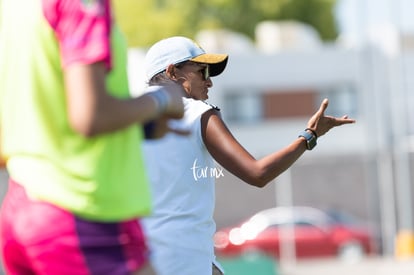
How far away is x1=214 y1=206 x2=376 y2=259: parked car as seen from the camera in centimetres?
3206

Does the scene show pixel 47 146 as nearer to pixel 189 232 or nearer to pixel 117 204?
pixel 117 204

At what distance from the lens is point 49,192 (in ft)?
11.4

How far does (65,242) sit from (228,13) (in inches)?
2775

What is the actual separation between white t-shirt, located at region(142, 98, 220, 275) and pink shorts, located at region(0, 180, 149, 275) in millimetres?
1584

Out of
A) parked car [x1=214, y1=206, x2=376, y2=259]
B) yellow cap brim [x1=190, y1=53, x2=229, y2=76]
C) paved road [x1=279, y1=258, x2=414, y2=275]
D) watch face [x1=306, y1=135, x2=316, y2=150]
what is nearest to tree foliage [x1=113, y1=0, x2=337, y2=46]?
parked car [x1=214, y1=206, x2=376, y2=259]

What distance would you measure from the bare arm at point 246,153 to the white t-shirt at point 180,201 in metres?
0.08

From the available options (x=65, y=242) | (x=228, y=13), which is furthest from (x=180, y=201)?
(x=228, y=13)

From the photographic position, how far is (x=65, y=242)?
3.47 metres

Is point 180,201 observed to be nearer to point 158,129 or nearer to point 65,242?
point 158,129

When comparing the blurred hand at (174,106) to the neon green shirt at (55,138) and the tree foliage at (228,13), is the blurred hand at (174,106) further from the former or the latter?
the tree foliage at (228,13)

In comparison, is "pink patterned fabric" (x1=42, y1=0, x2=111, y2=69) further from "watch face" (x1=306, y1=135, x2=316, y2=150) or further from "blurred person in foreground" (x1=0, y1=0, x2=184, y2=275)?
"watch face" (x1=306, y1=135, x2=316, y2=150)

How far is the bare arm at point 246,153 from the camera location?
486 cm

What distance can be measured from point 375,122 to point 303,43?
304 inches

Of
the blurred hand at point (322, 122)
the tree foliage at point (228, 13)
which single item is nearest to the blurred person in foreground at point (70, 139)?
the blurred hand at point (322, 122)
